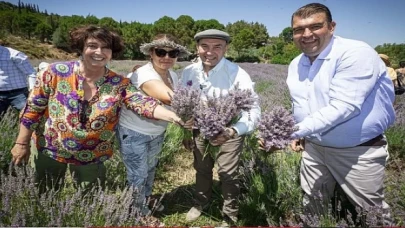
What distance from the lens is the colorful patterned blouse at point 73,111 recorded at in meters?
2.07

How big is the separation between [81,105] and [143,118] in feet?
1.76

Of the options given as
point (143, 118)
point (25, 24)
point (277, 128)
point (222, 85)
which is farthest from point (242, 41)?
point (277, 128)

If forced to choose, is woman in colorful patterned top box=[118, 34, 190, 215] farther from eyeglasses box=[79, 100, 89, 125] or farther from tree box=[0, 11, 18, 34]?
tree box=[0, 11, 18, 34]

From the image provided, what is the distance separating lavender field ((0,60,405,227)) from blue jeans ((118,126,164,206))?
215mm

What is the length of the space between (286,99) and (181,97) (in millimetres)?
5027

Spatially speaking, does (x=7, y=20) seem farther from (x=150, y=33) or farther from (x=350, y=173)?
(x=350, y=173)

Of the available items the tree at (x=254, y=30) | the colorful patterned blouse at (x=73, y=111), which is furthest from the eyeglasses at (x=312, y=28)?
the tree at (x=254, y=30)

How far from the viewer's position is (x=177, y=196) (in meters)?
3.53

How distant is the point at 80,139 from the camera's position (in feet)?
7.04

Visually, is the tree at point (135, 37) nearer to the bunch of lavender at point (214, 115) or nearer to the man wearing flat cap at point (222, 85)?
the man wearing flat cap at point (222, 85)

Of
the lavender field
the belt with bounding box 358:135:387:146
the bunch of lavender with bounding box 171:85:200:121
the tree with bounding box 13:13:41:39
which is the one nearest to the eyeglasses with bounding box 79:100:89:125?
the lavender field

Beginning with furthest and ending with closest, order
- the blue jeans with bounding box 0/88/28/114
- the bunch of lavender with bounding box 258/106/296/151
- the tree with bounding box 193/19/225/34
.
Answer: the tree with bounding box 193/19/225/34
the blue jeans with bounding box 0/88/28/114
the bunch of lavender with bounding box 258/106/296/151

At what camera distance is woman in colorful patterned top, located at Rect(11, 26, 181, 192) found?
2.07m

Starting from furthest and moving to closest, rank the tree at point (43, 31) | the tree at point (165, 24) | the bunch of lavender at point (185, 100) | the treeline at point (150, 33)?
Answer: the tree at point (165, 24) → the tree at point (43, 31) → the treeline at point (150, 33) → the bunch of lavender at point (185, 100)
